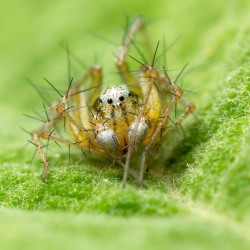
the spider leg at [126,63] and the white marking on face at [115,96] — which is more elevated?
the spider leg at [126,63]

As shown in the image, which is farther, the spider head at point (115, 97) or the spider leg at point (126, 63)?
the spider leg at point (126, 63)

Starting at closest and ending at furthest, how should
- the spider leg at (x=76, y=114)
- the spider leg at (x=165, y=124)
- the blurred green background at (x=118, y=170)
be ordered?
the blurred green background at (x=118, y=170)
the spider leg at (x=165, y=124)
the spider leg at (x=76, y=114)

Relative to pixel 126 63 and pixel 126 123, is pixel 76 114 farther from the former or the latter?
pixel 126 63

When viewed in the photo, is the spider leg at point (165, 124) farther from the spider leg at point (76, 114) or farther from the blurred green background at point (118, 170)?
the spider leg at point (76, 114)

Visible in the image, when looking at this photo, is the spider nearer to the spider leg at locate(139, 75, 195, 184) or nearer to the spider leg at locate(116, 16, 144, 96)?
the spider leg at locate(139, 75, 195, 184)

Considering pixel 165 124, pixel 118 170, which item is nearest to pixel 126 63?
pixel 165 124

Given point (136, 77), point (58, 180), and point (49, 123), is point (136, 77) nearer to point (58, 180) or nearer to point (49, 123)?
point (49, 123)

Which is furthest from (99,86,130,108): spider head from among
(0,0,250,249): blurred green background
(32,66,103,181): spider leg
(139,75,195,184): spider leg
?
(0,0,250,249): blurred green background

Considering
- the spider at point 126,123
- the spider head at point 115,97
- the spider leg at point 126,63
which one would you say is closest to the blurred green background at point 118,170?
the spider at point 126,123

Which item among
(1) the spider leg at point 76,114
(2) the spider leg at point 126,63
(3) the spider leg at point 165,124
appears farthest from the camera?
(2) the spider leg at point 126,63
